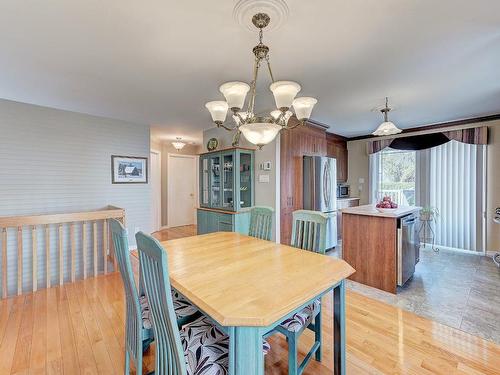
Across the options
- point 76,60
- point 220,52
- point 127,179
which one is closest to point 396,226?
point 220,52

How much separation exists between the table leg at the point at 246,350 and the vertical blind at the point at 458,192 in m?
5.07

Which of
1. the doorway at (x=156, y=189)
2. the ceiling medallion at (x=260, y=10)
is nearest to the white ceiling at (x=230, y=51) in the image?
the ceiling medallion at (x=260, y=10)

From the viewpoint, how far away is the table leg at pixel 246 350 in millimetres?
952

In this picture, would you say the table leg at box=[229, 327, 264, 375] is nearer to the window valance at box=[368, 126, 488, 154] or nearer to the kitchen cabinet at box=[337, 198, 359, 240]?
the kitchen cabinet at box=[337, 198, 359, 240]

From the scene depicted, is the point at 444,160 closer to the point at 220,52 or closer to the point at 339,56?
the point at 339,56

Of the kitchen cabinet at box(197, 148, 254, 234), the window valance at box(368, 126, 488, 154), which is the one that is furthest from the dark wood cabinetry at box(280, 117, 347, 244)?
the window valance at box(368, 126, 488, 154)

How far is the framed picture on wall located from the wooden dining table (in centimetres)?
296

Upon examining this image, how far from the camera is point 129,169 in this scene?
4469 mm

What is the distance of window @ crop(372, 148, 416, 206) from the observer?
5070 millimetres

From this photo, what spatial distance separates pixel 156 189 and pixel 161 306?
556cm

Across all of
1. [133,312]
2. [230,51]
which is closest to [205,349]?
[133,312]

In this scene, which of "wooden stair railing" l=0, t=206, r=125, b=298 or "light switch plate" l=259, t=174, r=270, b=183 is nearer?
"wooden stair railing" l=0, t=206, r=125, b=298

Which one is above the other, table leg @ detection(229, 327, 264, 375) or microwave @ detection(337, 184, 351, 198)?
microwave @ detection(337, 184, 351, 198)

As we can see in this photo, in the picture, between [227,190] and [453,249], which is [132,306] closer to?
Answer: [227,190]
